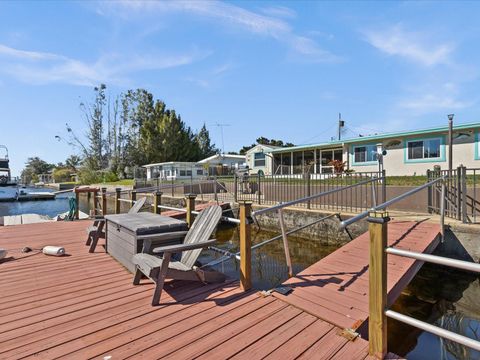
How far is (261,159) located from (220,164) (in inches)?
344

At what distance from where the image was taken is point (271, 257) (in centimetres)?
650

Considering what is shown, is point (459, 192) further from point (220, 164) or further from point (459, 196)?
point (220, 164)

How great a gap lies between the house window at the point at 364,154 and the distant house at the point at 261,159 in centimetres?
745

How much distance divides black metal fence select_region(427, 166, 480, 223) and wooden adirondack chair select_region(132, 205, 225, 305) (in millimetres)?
5102

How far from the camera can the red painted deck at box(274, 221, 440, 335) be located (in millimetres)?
2543

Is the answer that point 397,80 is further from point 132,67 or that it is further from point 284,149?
point 132,67

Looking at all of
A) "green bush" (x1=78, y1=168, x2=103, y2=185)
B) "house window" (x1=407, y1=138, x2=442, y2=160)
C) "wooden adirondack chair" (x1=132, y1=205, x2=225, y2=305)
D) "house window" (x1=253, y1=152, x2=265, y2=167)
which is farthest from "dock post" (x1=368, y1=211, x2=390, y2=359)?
"green bush" (x1=78, y1=168, x2=103, y2=185)

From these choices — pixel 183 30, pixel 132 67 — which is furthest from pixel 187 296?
pixel 132 67

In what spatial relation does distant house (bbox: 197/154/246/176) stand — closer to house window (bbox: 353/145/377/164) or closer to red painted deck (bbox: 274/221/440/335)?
house window (bbox: 353/145/377/164)

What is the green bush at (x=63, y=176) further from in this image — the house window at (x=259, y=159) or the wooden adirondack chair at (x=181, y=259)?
the wooden adirondack chair at (x=181, y=259)

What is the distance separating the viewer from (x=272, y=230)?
934 centimetres

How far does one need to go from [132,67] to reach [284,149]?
1273 cm

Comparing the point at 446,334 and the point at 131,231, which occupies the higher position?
the point at 131,231

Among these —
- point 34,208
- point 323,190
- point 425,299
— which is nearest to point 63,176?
point 34,208
